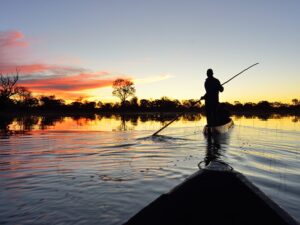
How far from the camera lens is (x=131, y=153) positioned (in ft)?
33.4

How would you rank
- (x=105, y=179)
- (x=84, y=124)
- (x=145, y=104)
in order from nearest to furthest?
(x=105, y=179) → (x=84, y=124) → (x=145, y=104)

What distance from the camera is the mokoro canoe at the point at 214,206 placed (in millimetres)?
2525

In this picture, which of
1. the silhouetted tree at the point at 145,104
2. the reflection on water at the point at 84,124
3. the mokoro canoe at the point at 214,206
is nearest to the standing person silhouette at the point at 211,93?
the reflection on water at the point at 84,124

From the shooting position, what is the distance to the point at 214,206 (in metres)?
2.69

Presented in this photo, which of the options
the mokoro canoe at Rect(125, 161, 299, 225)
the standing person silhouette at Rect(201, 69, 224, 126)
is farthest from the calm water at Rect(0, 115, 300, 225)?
the standing person silhouette at Rect(201, 69, 224, 126)

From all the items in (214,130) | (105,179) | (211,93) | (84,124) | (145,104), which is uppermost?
(145,104)

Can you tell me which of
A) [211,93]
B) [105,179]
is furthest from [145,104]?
[105,179]

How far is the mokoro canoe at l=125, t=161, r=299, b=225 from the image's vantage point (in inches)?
99.4

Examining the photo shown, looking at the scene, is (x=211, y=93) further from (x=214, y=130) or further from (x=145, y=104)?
(x=145, y=104)

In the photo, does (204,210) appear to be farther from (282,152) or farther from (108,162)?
(282,152)

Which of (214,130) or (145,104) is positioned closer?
(214,130)

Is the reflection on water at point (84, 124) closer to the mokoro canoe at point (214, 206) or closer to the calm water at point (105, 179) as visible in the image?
the calm water at point (105, 179)

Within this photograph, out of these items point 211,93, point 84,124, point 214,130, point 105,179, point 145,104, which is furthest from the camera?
point 145,104

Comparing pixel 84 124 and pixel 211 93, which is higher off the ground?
pixel 211 93
